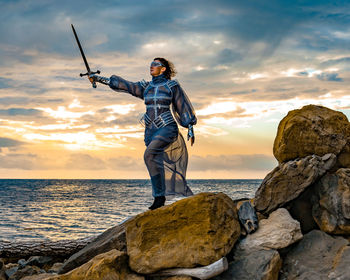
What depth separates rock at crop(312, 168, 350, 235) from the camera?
657cm

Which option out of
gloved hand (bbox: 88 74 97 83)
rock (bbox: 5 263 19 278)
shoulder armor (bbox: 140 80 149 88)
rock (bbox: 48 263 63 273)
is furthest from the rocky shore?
gloved hand (bbox: 88 74 97 83)

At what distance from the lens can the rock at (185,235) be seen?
6.02m

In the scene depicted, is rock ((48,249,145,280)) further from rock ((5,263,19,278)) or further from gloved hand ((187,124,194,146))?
→ rock ((5,263,19,278))

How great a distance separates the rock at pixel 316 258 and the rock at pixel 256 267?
29 cm

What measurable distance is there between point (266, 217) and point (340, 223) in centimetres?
120

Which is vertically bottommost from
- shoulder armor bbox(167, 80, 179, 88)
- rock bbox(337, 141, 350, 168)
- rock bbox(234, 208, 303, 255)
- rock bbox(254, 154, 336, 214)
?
Result: rock bbox(234, 208, 303, 255)

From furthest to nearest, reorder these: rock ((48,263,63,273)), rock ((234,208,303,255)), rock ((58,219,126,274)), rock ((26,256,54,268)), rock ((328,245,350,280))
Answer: rock ((26,256,54,268))
rock ((48,263,63,273))
rock ((58,219,126,274))
rock ((234,208,303,255))
rock ((328,245,350,280))

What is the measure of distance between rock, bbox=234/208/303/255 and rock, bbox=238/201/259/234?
10 centimetres

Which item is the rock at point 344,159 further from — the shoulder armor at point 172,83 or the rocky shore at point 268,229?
the shoulder armor at point 172,83

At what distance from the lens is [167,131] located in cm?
777

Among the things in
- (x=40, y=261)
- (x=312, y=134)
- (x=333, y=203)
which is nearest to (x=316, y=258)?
(x=333, y=203)

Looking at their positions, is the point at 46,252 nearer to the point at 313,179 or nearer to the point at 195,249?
the point at 195,249

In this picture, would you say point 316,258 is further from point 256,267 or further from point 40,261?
point 40,261

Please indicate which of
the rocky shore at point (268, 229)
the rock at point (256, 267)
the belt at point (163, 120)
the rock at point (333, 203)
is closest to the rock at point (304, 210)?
the rocky shore at point (268, 229)
